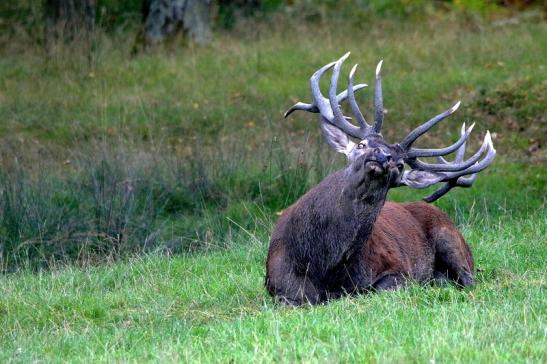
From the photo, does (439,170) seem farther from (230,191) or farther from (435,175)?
(230,191)

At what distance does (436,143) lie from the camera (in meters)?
17.0

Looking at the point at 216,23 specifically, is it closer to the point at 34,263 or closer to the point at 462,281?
the point at 34,263

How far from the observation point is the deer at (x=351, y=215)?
9375mm

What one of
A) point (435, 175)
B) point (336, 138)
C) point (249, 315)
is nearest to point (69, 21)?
point (336, 138)

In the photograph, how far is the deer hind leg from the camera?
10445 millimetres

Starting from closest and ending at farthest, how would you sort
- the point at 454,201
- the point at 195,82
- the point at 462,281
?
the point at 462,281 < the point at 454,201 < the point at 195,82

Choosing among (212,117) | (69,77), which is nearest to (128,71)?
(69,77)

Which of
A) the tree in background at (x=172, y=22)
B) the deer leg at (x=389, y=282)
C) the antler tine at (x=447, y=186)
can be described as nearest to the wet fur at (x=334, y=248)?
the deer leg at (x=389, y=282)

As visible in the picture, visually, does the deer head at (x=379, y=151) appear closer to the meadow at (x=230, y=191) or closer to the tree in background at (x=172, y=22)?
the meadow at (x=230, y=191)

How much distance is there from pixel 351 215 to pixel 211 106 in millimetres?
9649

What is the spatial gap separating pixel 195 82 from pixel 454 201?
7228 millimetres

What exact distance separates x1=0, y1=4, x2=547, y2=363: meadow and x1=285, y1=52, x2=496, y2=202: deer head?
3.07 feet

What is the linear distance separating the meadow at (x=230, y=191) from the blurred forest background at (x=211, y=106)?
1.5 inches

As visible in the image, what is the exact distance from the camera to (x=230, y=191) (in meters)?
14.5
